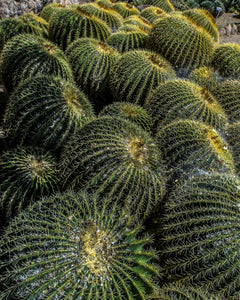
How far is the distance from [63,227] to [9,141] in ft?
5.33

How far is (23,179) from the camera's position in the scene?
2.91m

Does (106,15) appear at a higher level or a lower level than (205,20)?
lower

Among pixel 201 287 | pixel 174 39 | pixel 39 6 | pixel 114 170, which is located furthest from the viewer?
pixel 39 6

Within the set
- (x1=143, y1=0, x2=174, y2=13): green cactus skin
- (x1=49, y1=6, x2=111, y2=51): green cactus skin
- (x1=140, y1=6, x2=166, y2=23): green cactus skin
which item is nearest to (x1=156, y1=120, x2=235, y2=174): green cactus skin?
(x1=49, y1=6, x2=111, y2=51): green cactus skin

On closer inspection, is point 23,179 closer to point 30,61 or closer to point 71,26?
point 30,61

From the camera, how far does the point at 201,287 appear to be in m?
2.34

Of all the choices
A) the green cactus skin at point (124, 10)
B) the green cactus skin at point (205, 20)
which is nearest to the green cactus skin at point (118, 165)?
the green cactus skin at point (205, 20)

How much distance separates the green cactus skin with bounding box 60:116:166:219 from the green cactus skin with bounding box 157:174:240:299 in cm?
25

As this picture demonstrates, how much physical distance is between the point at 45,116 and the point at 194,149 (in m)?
1.49

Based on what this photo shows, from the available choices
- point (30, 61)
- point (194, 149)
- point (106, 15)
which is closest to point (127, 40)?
point (106, 15)

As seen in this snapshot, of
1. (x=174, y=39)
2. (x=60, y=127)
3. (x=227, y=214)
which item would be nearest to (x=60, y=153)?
(x=60, y=127)

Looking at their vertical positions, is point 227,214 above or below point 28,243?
above

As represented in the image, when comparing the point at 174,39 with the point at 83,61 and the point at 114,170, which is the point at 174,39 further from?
the point at 114,170

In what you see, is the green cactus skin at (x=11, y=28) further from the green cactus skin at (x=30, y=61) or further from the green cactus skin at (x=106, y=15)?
the green cactus skin at (x=106, y=15)
